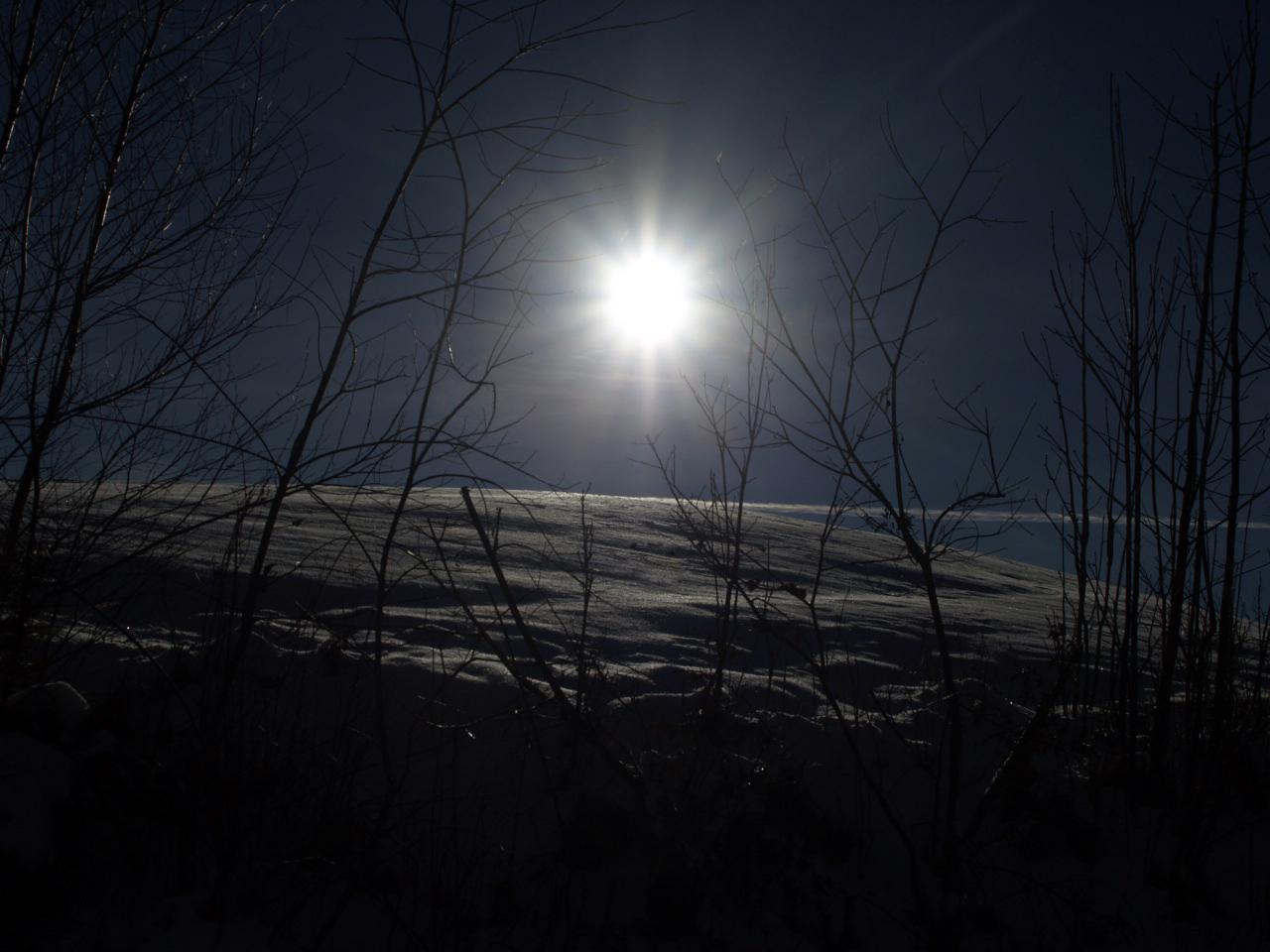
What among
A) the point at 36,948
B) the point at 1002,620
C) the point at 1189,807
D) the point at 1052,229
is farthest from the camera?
the point at 1002,620

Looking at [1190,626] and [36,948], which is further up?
[1190,626]

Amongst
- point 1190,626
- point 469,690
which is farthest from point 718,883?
point 1190,626

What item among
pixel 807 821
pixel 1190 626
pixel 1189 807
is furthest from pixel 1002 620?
pixel 807 821

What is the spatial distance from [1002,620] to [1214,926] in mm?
5004

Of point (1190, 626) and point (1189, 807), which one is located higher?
point (1190, 626)

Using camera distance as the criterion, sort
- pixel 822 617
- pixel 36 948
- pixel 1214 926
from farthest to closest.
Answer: pixel 822 617 < pixel 1214 926 < pixel 36 948

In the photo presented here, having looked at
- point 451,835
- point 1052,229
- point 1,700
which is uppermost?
point 1052,229

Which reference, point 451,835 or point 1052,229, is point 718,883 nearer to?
point 451,835

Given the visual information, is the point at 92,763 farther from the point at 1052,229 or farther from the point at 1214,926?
the point at 1052,229

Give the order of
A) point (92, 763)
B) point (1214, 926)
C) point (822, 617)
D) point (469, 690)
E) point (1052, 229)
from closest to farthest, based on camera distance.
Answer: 1. point (92, 763)
2. point (1214, 926)
3. point (1052, 229)
4. point (469, 690)
5. point (822, 617)

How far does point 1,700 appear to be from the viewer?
7.37 feet

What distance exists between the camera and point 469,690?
3248 millimetres

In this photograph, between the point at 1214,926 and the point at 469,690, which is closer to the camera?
the point at 1214,926

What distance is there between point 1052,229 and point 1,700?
13.7 ft
